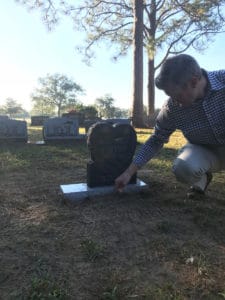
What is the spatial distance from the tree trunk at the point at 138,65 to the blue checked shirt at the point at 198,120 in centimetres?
1185

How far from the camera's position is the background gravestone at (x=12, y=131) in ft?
31.3

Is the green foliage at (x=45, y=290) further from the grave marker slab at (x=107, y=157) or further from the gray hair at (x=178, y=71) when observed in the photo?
the grave marker slab at (x=107, y=157)

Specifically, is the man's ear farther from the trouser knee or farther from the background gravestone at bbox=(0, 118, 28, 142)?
the background gravestone at bbox=(0, 118, 28, 142)

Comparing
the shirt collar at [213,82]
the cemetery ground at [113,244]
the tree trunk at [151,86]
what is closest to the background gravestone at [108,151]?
the cemetery ground at [113,244]

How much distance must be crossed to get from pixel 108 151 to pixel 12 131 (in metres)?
5.79

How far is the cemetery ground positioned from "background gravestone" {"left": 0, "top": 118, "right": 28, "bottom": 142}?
491cm

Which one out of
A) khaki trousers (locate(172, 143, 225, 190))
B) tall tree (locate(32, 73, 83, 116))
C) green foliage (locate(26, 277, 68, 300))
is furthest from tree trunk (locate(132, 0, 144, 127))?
tall tree (locate(32, 73, 83, 116))

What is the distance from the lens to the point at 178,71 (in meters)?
2.64

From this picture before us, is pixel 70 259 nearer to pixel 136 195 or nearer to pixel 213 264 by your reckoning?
pixel 213 264

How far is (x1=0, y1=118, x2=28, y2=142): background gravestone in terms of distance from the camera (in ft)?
31.3

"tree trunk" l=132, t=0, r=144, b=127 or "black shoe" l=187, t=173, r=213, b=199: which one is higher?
"tree trunk" l=132, t=0, r=144, b=127

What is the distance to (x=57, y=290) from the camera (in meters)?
2.24

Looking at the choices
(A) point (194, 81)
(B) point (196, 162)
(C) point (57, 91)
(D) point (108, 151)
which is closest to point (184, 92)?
(A) point (194, 81)

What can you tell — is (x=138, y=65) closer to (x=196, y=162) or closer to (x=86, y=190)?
(x=86, y=190)
